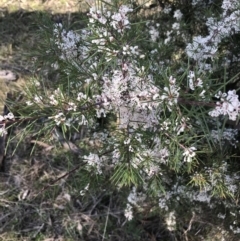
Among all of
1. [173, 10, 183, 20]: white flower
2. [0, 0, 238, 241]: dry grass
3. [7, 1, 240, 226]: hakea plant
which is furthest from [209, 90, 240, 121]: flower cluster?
[0, 0, 238, 241]: dry grass

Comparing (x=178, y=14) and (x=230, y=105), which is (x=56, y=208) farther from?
(x=230, y=105)

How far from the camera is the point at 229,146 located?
2.15 meters

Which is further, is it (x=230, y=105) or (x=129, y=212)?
→ (x=129, y=212)

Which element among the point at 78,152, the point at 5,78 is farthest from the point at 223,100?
the point at 5,78

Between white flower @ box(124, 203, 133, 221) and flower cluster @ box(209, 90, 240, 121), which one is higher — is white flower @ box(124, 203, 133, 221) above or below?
below

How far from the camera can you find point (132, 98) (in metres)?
1.41

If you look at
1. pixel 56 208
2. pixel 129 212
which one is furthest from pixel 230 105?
pixel 56 208

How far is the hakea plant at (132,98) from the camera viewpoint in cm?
134

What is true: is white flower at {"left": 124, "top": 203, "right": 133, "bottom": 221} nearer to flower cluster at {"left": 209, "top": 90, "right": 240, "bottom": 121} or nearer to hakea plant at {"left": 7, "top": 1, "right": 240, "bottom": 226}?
hakea plant at {"left": 7, "top": 1, "right": 240, "bottom": 226}

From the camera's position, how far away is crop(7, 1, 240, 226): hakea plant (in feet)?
4.39

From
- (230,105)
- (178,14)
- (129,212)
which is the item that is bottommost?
(129,212)

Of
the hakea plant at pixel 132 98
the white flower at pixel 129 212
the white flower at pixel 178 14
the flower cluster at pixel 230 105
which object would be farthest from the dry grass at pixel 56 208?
the flower cluster at pixel 230 105

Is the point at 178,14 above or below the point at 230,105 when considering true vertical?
below

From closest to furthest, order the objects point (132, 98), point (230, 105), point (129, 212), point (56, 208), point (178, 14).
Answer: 1. point (230, 105)
2. point (132, 98)
3. point (178, 14)
4. point (129, 212)
5. point (56, 208)
